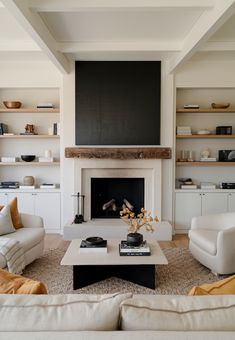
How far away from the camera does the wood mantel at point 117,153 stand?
199 inches

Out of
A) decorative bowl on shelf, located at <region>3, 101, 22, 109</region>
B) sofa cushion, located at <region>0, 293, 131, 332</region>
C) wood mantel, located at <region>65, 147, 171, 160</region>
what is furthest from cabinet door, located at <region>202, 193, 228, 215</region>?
sofa cushion, located at <region>0, 293, 131, 332</region>

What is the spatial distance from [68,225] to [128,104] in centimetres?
218

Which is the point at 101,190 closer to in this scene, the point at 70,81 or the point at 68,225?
the point at 68,225

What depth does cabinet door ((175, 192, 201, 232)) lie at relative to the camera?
5246 millimetres

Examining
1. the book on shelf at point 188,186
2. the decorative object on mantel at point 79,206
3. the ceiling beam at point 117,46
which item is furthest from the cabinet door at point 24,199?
the book on shelf at point 188,186

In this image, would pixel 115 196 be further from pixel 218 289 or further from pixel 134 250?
pixel 218 289

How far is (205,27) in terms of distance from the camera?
3293 mm

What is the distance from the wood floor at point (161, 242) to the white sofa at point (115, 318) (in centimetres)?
347

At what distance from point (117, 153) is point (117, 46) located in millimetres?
1626

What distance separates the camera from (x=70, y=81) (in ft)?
16.8

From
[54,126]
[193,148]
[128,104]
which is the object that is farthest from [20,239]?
[193,148]

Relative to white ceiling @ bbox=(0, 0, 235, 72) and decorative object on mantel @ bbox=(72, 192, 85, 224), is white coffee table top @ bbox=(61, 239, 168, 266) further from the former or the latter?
white ceiling @ bbox=(0, 0, 235, 72)

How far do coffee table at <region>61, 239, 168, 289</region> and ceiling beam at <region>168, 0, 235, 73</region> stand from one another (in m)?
2.37

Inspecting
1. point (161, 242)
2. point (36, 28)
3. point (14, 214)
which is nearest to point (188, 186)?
point (161, 242)
